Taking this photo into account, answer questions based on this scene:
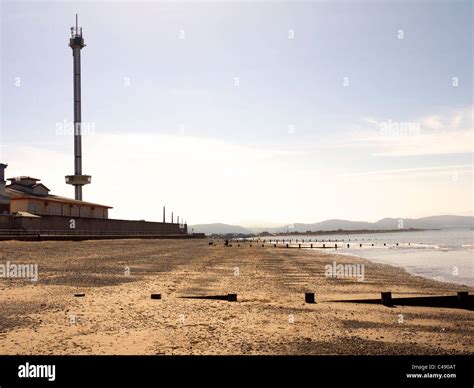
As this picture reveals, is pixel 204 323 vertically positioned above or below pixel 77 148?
below

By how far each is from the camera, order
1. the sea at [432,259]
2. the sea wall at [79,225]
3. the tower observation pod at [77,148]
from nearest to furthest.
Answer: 1. the sea at [432,259]
2. the sea wall at [79,225]
3. the tower observation pod at [77,148]

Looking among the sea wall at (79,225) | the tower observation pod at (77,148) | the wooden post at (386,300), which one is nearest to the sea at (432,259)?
the wooden post at (386,300)

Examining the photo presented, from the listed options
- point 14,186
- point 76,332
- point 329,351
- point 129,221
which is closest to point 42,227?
point 14,186

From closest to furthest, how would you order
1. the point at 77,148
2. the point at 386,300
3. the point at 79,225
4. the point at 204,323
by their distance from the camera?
the point at 204,323, the point at 386,300, the point at 79,225, the point at 77,148

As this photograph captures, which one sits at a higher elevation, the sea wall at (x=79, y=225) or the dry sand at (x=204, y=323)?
the sea wall at (x=79, y=225)

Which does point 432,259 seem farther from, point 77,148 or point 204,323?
point 77,148

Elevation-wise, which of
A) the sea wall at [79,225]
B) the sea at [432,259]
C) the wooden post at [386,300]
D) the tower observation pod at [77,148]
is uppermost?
the tower observation pod at [77,148]

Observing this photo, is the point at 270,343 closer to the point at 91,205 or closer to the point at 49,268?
the point at 49,268

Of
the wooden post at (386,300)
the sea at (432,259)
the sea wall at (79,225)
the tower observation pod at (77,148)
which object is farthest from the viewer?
the tower observation pod at (77,148)

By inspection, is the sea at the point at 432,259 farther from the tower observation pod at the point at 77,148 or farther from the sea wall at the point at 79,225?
the tower observation pod at the point at 77,148

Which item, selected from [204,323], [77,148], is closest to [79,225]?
[77,148]

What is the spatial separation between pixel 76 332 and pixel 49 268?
14.0 metres

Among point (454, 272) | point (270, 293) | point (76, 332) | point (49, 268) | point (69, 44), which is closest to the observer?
point (76, 332)

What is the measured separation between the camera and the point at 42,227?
165ft
